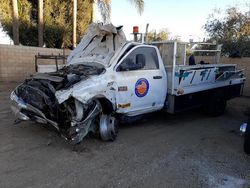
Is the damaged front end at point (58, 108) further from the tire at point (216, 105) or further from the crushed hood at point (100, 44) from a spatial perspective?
the tire at point (216, 105)

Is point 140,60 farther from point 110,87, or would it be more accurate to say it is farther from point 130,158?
point 130,158

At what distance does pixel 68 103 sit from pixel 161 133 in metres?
2.38

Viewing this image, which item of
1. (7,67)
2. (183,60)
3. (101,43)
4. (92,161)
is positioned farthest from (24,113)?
(7,67)

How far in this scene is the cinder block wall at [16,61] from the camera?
1185 centimetres

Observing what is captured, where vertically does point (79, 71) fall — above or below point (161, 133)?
above

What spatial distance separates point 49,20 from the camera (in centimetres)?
1672

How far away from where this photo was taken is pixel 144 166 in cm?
426

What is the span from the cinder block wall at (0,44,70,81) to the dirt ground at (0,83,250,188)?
6209mm

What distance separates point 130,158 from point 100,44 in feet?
10.1

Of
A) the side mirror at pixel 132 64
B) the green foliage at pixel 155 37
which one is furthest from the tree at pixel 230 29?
the side mirror at pixel 132 64

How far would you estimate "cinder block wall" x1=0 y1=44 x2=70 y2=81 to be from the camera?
38.9 ft

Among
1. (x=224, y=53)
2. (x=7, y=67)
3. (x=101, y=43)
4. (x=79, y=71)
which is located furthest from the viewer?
(x=224, y=53)

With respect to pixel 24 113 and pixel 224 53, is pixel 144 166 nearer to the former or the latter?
pixel 24 113

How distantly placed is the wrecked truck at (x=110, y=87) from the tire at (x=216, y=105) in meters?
0.03
